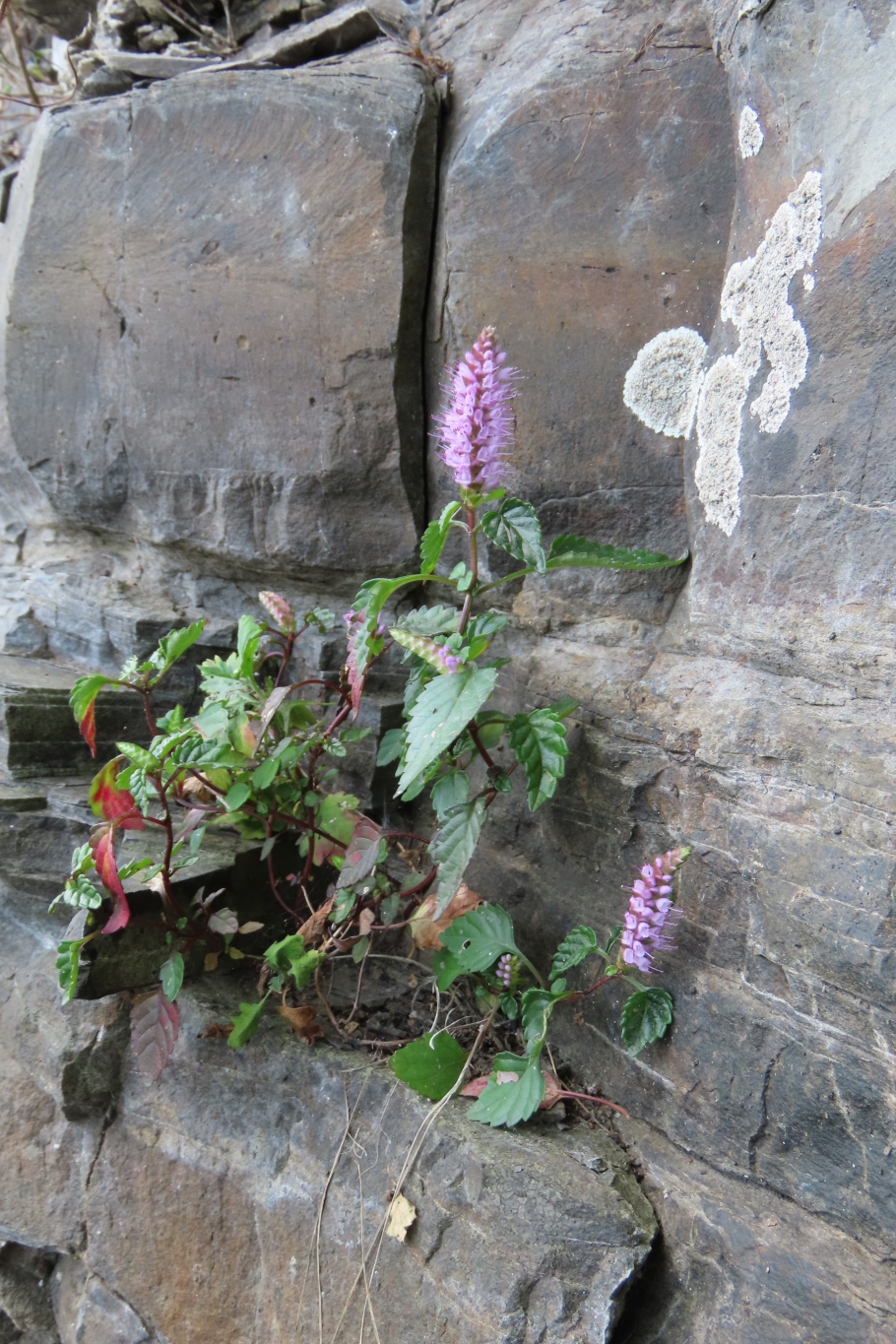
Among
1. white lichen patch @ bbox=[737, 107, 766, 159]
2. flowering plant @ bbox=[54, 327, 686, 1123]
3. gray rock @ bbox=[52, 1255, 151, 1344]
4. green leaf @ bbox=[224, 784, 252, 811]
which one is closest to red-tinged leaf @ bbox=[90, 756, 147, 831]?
flowering plant @ bbox=[54, 327, 686, 1123]

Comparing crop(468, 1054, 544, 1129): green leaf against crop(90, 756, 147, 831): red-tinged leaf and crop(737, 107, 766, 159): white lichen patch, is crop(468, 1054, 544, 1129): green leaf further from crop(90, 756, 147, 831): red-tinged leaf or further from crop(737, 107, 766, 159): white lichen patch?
crop(737, 107, 766, 159): white lichen patch

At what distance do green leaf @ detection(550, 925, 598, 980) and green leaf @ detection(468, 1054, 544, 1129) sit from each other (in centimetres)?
14

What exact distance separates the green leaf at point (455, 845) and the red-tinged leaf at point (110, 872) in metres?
0.49

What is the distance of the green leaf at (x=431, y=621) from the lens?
4.79ft

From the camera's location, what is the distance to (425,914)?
→ 1.53 meters

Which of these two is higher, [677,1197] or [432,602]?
[432,602]

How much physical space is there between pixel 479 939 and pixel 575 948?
0.16 metres

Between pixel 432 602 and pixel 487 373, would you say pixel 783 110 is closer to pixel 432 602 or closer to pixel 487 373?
pixel 487 373

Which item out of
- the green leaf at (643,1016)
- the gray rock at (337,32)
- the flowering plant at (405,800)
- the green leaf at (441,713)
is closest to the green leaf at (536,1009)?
the flowering plant at (405,800)

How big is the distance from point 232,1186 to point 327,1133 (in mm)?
231

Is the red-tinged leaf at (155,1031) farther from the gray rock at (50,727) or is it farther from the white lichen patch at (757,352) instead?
the white lichen patch at (757,352)

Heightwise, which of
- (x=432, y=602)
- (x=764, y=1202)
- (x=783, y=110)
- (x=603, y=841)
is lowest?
(x=764, y=1202)

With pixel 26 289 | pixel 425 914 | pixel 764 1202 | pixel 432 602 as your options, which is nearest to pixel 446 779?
pixel 425 914

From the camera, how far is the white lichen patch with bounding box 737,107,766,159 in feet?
4.48
